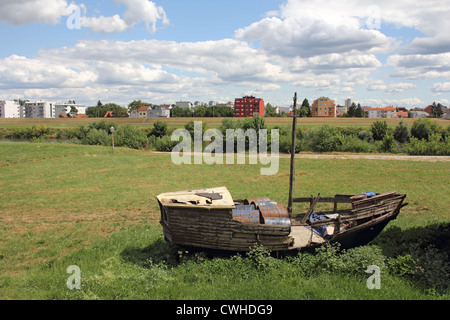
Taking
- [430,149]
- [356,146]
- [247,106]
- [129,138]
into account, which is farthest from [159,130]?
[247,106]

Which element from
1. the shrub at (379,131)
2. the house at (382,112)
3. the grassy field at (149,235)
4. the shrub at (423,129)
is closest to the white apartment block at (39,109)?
the house at (382,112)

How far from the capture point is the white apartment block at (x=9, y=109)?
563 ft

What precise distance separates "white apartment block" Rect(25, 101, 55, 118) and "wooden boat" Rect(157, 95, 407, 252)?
19727 centimetres

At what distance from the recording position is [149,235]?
11.6 metres

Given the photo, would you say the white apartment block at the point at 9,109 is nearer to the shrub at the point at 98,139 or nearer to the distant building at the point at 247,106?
the distant building at the point at 247,106

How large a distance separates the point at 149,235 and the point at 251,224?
14.5 feet

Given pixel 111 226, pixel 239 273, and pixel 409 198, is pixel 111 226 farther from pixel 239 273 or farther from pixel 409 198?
pixel 409 198

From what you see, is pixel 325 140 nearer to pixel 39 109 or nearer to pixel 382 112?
pixel 382 112

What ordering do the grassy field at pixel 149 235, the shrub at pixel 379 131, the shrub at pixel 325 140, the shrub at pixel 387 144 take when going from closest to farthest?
1. the grassy field at pixel 149 235
2. the shrub at pixel 325 140
3. the shrub at pixel 387 144
4. the shrub at pixel 379 131

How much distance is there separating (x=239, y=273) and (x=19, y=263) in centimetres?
680

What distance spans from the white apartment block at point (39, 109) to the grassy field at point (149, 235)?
173 metres

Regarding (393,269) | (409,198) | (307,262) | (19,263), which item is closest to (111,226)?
(19,263)

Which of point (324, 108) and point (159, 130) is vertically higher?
point (324, 108)

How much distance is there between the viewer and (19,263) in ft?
33.1
